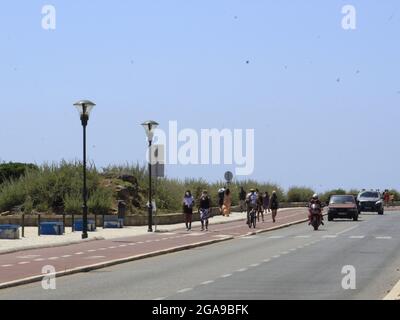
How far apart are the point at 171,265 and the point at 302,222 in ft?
95.8

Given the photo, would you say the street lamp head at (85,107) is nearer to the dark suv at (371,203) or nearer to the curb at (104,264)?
the curb at (104,264)

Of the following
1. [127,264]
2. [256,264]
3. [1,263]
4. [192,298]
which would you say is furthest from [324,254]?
[192,298]

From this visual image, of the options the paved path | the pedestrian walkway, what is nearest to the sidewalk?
the pedestrian walkway

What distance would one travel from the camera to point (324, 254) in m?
26.0

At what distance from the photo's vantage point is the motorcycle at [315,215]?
42438mm

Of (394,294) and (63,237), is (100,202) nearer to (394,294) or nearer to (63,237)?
(63,237)

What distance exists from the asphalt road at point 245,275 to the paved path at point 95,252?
0.68 meters

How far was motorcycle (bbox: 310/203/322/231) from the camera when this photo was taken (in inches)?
1671

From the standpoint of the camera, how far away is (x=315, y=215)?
42.7 metres

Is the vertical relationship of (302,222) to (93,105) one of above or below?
below

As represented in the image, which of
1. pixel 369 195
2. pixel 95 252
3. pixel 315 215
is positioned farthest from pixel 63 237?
pixel 369 195

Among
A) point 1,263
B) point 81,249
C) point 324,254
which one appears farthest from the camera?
point 81,249
